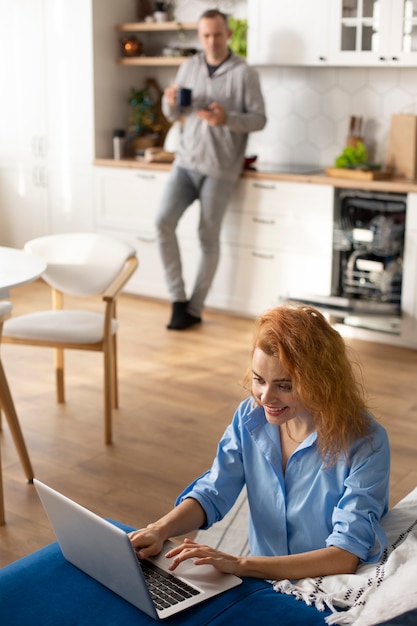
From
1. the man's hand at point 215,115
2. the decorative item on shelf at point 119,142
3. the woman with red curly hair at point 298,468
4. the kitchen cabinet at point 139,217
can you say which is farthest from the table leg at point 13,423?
the decorative item on shelf at point 119,142

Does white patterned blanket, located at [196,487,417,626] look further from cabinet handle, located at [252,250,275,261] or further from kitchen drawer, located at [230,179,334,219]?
cabinet handle, located at [252,250,275,261]

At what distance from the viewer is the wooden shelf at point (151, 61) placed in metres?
5.75

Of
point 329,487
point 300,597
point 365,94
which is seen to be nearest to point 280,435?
point 329,487

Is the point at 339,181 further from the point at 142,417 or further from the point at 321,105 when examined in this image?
the point at 142,417

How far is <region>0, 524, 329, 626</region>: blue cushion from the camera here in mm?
1589

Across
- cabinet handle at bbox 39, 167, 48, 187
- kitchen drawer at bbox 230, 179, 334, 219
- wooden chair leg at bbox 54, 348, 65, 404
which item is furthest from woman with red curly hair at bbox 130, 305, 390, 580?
cabinet handle at bbox 39, 167, 48, 187

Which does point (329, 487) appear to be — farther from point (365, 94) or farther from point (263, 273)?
point (365, 94)

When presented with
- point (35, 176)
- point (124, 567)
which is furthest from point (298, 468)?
point (35, 176)

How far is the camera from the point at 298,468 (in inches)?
75.1

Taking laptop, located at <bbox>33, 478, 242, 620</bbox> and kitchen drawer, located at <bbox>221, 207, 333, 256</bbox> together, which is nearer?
laptop, located at <bbox>33, 478, 242, 620</bbox>

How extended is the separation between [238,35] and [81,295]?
243 cm

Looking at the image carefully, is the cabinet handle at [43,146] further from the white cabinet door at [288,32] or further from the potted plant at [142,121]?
the white cabinet door at [288,32]

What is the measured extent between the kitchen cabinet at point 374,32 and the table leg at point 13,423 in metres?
2.91

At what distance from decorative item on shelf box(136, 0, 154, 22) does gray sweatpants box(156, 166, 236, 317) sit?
1416mm
